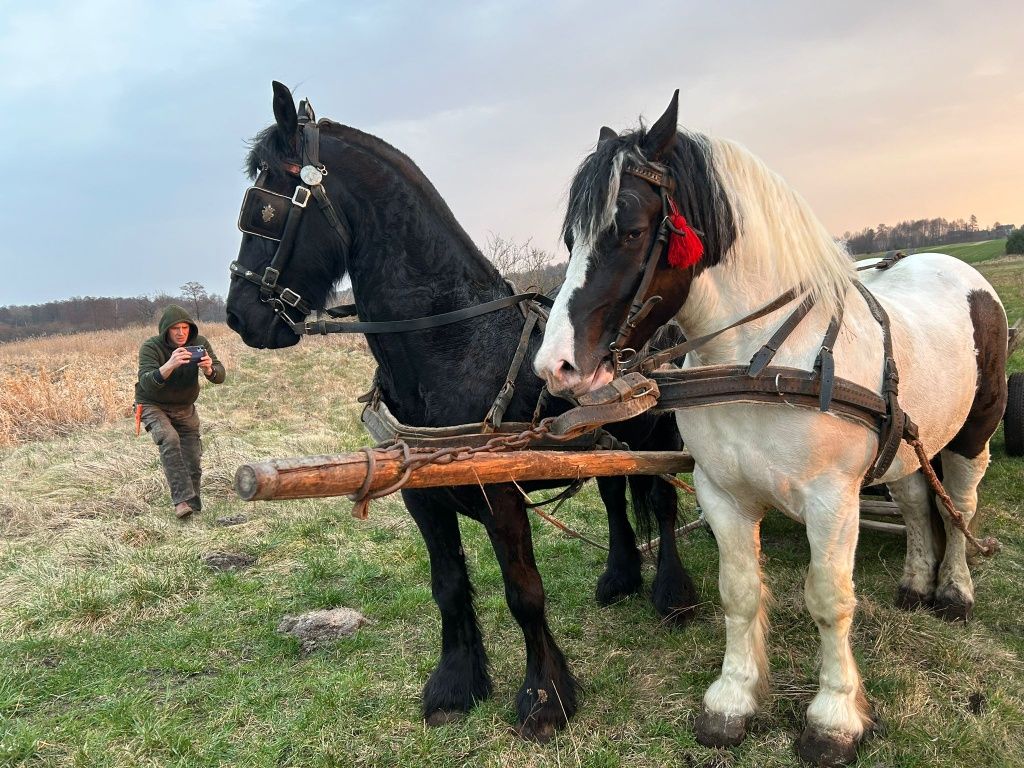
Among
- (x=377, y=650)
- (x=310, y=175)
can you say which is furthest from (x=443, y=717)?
(x=310, y=175)

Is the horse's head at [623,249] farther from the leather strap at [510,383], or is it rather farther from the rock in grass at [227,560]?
the rock in grass at [227,560]

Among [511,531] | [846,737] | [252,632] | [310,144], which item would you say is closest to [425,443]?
[511,531]

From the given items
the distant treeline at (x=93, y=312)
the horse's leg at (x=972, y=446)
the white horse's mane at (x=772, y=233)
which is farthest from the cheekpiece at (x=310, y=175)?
the distant treeline at (x=93, y=312)

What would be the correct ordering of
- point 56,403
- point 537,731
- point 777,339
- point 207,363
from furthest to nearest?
point 56,403, point 207,363, point 537,731, point 777,339

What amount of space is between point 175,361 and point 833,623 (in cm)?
572

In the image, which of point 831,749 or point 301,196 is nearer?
point 831,749

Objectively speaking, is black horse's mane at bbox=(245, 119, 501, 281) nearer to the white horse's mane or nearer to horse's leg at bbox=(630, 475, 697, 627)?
the white horse's mane

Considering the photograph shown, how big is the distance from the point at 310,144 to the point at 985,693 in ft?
11.8

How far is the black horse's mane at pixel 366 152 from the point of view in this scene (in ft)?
8.39

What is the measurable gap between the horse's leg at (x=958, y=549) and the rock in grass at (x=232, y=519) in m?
5.46

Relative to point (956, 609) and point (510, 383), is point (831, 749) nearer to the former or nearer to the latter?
point (956, 609)

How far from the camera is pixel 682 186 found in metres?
2.08

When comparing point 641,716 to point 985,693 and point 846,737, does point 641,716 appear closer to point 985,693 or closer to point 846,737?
point 846,737

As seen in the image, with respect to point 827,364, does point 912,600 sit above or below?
below
